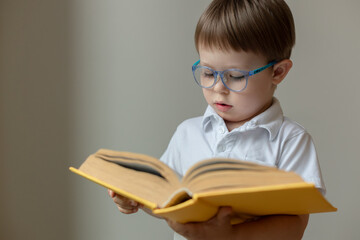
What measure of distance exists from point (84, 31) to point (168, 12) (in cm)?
33

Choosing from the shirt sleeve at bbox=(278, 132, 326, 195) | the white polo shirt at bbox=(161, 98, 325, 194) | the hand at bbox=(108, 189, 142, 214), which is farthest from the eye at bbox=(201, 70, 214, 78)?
the hand at bbox=(108, 189, 142, 214)

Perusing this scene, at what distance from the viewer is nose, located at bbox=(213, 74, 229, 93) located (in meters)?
1.13

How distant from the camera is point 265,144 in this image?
117 centimetres

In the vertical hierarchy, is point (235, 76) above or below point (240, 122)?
above

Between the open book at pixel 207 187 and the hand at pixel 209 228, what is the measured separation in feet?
0.07

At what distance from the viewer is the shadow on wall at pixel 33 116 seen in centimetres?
165

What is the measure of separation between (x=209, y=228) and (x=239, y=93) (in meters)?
0.35

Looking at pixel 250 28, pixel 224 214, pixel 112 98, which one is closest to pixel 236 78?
pixel 250 28

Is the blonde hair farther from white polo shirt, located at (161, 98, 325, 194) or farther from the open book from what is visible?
the open book

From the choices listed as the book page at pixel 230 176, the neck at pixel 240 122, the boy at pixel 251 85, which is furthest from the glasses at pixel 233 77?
the book page at pixel 230 176

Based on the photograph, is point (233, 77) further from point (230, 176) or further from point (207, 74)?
point (230, 176)

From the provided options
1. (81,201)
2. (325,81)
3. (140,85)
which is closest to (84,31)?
(140,85)

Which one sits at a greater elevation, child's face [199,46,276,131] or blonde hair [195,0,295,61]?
blonde hair [195,0,295,61]

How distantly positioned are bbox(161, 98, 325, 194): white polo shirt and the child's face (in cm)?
3
